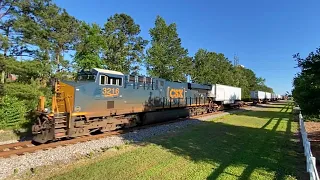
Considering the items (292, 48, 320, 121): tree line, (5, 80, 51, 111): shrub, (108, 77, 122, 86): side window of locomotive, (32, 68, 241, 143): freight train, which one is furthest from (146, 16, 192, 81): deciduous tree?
(292, 48, 320, 121): tree line

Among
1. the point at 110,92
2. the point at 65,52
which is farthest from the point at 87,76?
the point at 65,52

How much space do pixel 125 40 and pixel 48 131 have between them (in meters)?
27.9

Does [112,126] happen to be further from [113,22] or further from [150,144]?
[113,22]

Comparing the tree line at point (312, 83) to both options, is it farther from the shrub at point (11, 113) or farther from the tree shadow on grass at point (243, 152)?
the shrub at point (11, 113)

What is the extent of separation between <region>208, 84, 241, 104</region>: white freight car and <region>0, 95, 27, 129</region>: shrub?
21.5 m

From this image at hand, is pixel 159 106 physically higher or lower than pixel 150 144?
higher

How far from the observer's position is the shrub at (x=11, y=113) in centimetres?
1624

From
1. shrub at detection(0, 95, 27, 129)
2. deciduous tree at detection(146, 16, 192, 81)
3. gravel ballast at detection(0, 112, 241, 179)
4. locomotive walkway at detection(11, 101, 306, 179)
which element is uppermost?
deciduous tree at detection(146, 16, 192, 81)

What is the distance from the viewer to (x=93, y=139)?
13.1 metres

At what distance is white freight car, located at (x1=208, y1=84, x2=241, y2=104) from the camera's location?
3328cm

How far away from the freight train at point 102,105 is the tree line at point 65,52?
5847mm

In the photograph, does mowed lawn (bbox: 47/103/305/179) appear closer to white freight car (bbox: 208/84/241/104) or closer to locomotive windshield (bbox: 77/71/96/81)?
locomotive windshield (bbox: 77/71/96/81)

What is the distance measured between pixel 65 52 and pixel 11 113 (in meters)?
18.2

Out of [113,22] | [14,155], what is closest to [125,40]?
[113,22]
